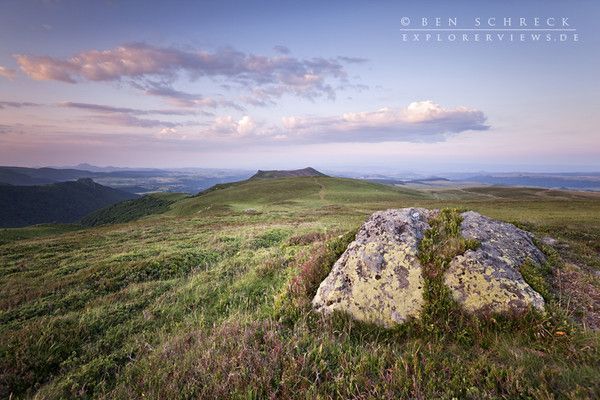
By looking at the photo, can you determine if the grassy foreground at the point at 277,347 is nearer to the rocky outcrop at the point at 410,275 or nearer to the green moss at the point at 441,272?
the green moss at the point at 441,272

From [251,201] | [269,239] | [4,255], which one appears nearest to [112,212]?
[251,201]

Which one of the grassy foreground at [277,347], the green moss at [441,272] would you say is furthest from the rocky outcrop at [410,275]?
the grassy foreground at [277,347]

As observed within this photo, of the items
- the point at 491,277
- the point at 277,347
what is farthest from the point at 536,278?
the point at 277,347

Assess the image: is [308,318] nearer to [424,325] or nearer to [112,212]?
[424,325]

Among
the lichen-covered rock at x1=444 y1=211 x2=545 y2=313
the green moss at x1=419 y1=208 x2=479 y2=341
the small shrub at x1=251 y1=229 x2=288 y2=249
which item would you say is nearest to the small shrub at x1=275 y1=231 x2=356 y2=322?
the green moss at x1=419 y1=208 x2=479 y2=341

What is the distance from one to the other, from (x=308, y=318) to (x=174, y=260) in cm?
1041

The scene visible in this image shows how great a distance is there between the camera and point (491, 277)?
6.26 meters

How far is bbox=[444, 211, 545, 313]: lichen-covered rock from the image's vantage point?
5.88 metres

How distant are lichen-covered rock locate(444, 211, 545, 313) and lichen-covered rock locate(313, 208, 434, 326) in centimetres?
84

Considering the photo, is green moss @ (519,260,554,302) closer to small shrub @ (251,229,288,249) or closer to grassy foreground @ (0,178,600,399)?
grassy foreground @ (0,178,600,399)

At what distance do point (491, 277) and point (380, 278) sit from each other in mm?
2298

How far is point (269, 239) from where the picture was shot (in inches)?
796

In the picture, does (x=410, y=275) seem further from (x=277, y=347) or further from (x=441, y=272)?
(x=277, y=347)

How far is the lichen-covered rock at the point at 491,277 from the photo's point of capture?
5875 millimetres
